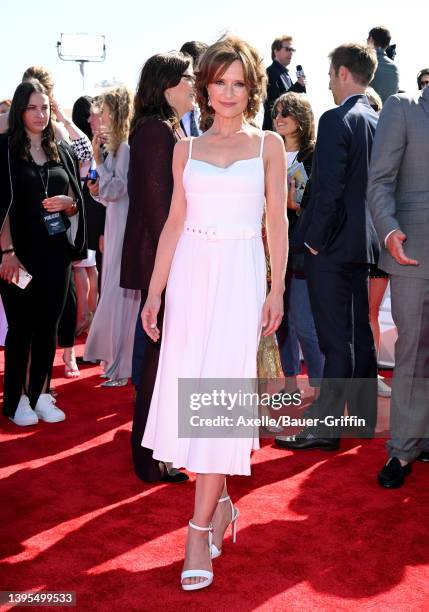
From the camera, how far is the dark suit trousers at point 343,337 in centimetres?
429

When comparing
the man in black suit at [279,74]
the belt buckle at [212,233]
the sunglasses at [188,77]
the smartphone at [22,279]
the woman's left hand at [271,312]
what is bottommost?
the smartphone at [22,279]

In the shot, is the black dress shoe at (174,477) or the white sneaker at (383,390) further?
the white sneaker at (383,390)

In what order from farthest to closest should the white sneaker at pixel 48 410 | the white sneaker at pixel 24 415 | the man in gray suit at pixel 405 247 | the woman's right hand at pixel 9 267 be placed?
1. the white sneaker at pixel 48 410
2. the white sneaker at pixel 24 415
3. the woman's right hand at pixel 9 267
4. the man in gray suit at pixel 405 247

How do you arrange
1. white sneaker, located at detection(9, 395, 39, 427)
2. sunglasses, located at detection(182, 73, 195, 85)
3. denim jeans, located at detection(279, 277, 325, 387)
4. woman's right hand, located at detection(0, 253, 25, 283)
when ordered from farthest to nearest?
denim jeans, located at detection(279, 277, 325, 387), white sneaker, located at detection(9, 395, 39, 427), woman's right hand, located at detection(0, 253, 25, 283), sunglasses, located at detection(182, 73, 195, 85)

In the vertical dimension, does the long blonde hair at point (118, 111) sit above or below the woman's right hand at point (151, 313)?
above

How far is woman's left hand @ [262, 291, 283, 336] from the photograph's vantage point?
9.39 feet

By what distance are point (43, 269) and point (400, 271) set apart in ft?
6.42

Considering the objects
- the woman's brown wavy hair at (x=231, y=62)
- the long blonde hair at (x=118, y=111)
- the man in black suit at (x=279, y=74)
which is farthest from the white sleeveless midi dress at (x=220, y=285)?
the man in black suit at (x=279, y=74)

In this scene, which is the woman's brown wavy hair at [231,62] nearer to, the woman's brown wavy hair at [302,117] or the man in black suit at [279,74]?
the woman's brown wavy hair at [302,117]

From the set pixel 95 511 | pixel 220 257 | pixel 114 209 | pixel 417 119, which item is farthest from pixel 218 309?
pixel 114 209

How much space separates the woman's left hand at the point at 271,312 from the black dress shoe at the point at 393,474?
1.29 metres

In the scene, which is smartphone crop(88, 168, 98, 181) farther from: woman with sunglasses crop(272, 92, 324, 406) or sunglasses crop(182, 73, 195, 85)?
sunglasses crop(182, 73, 195, 85)

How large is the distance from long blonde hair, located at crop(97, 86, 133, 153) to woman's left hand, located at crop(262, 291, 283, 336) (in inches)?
113

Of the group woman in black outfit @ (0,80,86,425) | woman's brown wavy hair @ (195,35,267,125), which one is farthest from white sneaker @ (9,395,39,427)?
woman's brown wavy hair @ (195,35,267,125)
